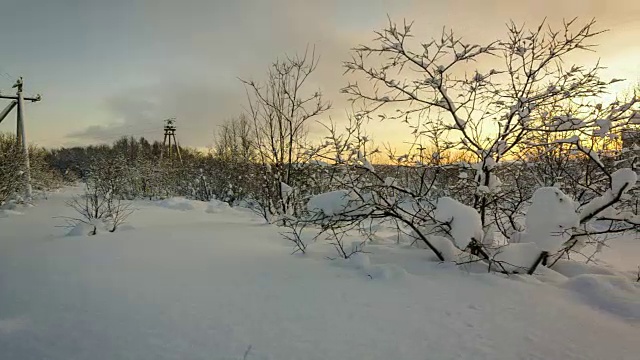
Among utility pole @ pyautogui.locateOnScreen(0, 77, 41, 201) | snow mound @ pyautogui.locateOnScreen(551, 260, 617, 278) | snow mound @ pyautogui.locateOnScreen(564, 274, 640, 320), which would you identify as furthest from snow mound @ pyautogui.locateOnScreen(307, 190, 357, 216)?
utility pole @ pyautogui.locateOnScreen(0, 77, 41, 201)

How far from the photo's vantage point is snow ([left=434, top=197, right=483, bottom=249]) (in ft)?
11.3

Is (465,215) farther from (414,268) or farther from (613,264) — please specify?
(613,264)

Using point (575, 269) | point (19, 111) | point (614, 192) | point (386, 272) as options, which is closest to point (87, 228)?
point (386, 272)

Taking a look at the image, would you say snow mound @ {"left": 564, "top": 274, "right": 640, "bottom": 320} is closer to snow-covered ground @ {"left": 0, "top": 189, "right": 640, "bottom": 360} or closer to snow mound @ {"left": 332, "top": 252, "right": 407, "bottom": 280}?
snow-covered ground @ {"left": 0, "top": 189, "right": 640, "bottom": 360}

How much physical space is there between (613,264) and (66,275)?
6.19 metres

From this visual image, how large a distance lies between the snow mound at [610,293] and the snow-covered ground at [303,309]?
1 centimetres

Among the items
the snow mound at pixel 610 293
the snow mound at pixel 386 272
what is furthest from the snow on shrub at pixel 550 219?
the snow mound at pixel 386 272

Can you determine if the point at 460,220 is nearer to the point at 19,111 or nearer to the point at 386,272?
the point at 386,272

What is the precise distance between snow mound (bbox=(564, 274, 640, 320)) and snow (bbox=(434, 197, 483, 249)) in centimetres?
89

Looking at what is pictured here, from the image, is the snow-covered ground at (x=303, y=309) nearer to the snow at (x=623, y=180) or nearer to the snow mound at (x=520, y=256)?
the snow mound at (x=520, y=256)

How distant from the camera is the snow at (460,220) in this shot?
3.45 meters

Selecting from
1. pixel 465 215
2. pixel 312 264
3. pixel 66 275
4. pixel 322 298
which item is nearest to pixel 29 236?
pixel 66 275

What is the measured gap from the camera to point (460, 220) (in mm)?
3492

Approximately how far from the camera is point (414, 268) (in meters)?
3.70
